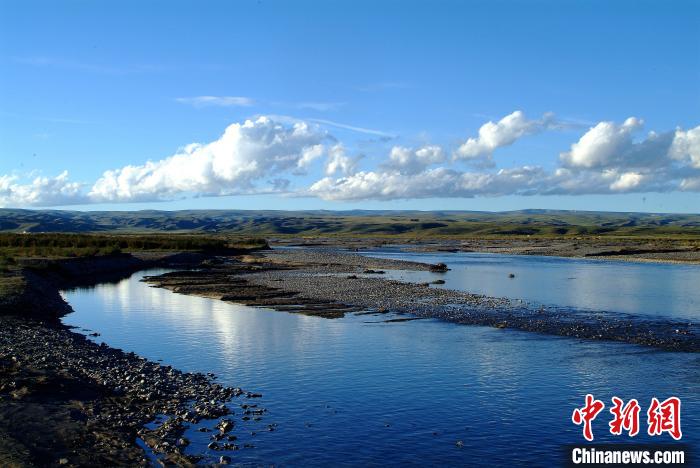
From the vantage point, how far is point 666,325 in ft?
123

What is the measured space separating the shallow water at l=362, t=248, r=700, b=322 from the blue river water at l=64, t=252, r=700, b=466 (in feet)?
48.9

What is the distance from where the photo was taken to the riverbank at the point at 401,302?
35719 millimetres

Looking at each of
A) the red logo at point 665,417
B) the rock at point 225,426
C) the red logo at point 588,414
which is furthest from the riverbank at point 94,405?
the red logo at point 665,417

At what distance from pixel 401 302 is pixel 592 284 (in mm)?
24338

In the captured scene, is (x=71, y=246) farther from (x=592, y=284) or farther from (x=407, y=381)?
(x=407, y=381)

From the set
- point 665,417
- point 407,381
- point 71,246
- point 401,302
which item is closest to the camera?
point 665,417

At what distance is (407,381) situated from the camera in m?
25.6

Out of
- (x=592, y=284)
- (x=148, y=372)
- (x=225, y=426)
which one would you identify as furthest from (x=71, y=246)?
(x=225, y=426)

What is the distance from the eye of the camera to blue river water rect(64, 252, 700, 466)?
18.6m

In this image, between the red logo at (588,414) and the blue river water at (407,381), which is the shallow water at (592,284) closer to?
the blue river water at (407,381)

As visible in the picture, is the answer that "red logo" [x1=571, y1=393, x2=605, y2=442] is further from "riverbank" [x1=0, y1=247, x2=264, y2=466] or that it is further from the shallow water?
the shallow water

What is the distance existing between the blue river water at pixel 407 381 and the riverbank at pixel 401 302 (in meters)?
2.43

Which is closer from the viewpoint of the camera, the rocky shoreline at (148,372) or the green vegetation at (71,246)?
the rocky shoreline at (148,372)

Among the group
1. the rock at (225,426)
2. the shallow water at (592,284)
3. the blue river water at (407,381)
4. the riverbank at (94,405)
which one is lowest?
the shallow water at (592,284)
